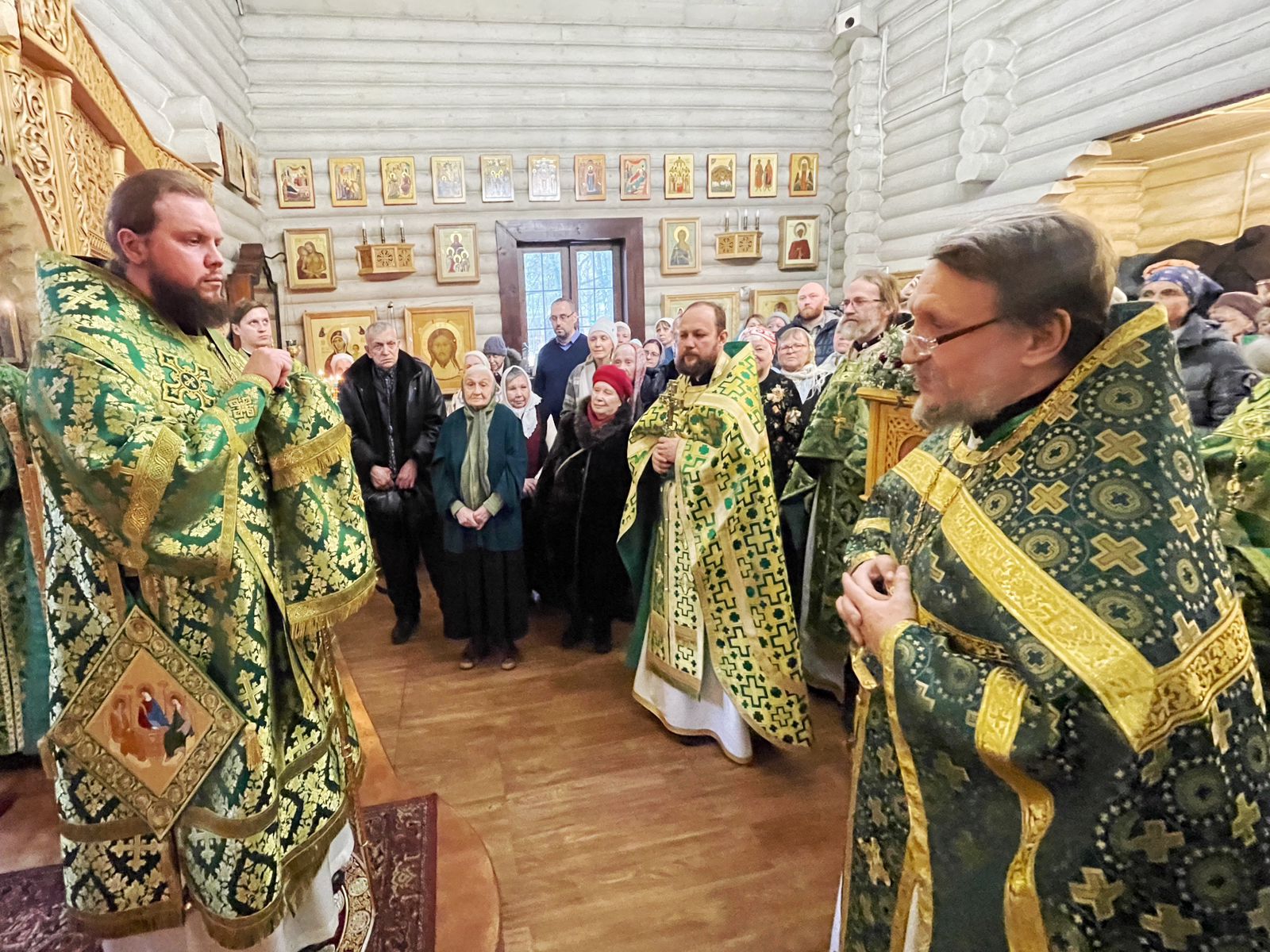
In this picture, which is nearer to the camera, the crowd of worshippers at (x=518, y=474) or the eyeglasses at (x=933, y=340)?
the eyeglasses at (x=933, y=340)

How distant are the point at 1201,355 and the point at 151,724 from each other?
13.8 ft

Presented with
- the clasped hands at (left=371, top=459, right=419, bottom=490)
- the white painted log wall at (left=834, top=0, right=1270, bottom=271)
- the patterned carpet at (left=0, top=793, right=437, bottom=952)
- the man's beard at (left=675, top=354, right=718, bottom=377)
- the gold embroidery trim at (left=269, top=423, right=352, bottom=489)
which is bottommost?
the patterned carpet at (left=0, top=793, right=437, bottom=952)

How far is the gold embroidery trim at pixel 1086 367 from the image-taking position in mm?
1080

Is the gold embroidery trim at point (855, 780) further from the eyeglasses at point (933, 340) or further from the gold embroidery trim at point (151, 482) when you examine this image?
the gold embroidery trim at point (151, 482)

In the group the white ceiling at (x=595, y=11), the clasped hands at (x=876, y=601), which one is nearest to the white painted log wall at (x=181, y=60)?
the white ceiling at (x=595, y=11)

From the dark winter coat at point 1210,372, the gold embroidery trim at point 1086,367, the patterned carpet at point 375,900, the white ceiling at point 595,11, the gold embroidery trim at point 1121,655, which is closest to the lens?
the gold embroidery trim at point 1121,655

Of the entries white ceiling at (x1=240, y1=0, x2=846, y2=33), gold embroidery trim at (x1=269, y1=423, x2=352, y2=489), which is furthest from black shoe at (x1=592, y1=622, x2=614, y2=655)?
white ceiling at (x1=240, y1=0, x2=846, y2=33)

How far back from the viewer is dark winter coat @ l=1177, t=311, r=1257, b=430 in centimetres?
310

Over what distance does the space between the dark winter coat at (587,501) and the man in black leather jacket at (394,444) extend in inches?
29.4

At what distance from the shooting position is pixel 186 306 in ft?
5.25

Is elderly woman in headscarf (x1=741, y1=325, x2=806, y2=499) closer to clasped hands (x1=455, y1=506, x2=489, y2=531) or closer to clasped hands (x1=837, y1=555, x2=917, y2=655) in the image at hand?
clasped hands (x1=455, y1=506, x2=489, y2=531)

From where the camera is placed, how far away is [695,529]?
303cm

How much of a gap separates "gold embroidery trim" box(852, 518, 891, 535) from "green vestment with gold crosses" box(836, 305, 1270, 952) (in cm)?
35

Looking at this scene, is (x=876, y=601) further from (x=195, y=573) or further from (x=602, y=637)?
(x=602, y=637)
